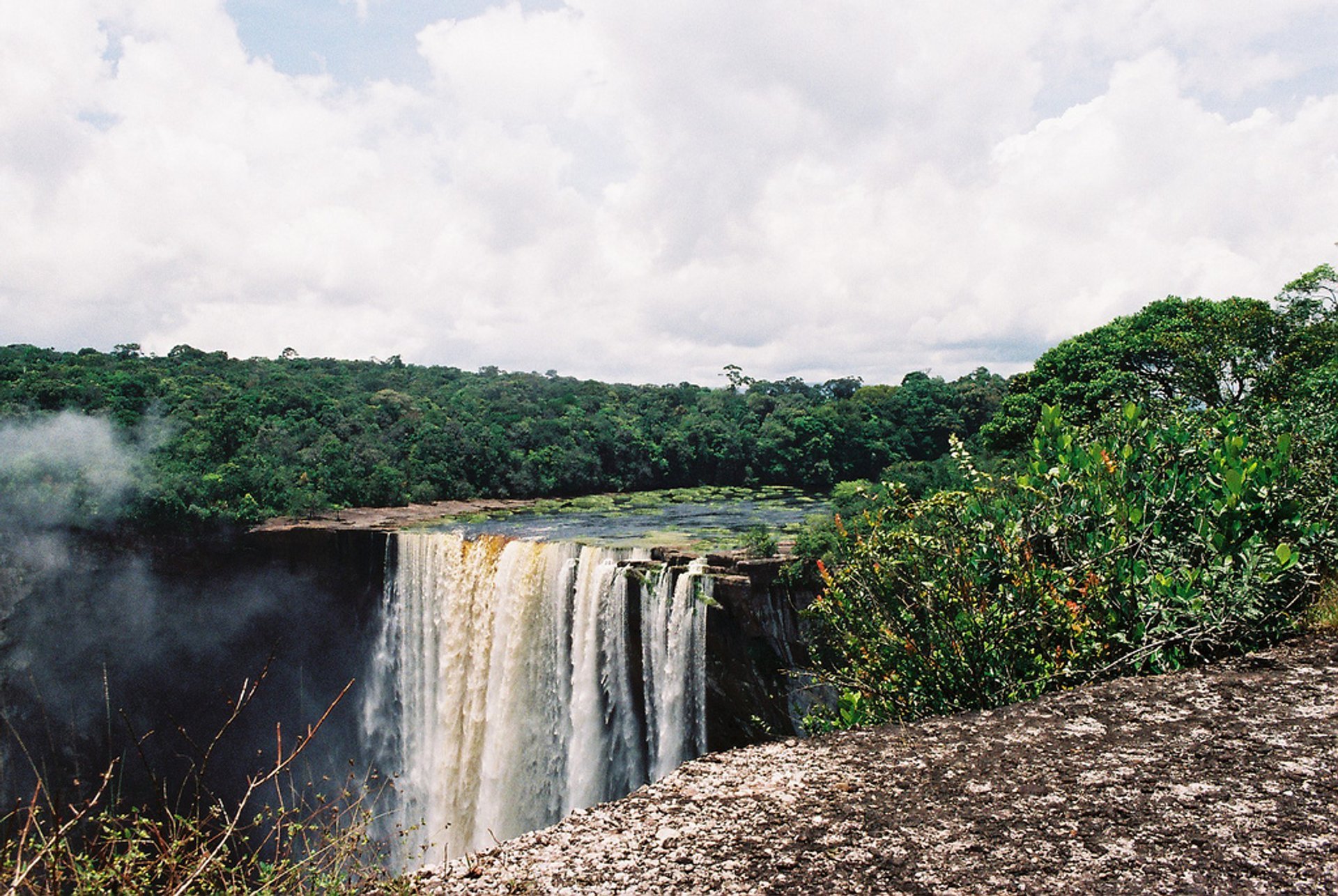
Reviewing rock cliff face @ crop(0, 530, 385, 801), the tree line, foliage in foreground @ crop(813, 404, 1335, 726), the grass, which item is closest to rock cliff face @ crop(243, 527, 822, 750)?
the tree line

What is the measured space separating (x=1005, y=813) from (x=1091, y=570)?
5.79 ft

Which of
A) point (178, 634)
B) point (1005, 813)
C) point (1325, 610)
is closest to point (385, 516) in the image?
point (178, 634)

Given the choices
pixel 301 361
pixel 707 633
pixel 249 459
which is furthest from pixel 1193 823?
pixel 301 361

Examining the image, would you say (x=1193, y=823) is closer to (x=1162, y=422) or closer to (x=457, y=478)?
(x=1162, y=422)

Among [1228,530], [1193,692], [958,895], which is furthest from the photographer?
[1228,530]

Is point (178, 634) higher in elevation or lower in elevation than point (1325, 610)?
lower

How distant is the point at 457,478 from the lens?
29.8m

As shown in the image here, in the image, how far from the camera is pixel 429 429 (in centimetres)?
3078

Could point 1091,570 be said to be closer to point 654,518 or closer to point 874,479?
point 654,518

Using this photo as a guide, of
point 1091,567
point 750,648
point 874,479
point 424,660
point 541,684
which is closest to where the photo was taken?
point 1091,567

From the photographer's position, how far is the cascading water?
13.1 m

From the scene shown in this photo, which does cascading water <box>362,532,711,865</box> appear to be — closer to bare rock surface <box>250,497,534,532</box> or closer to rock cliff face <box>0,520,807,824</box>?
rock cliff face <box>0,520,807,824</box>

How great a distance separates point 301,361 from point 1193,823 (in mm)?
52014

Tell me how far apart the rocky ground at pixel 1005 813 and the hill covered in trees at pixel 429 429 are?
22900 mm
